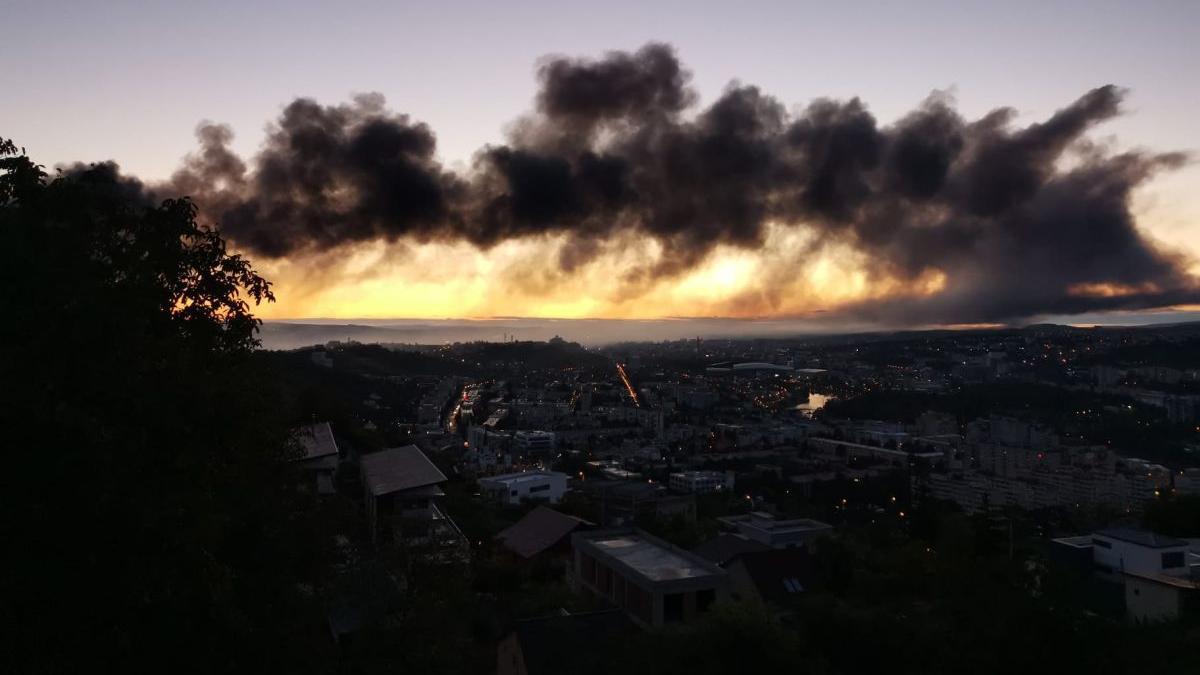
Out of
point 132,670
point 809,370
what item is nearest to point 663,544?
point 132,670

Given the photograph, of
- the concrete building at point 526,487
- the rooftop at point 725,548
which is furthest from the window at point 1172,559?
the concrete building at point 526,487

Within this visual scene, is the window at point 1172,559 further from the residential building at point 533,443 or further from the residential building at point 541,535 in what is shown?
the residential building at point 533,443

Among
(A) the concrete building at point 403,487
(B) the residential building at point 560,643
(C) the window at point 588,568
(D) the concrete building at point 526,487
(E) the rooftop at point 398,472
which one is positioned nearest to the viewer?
(B) the residential building at point 560,643

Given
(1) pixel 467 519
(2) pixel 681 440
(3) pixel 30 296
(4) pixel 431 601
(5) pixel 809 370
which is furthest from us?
(5) pixel 809 370

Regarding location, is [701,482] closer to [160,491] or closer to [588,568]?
[588,568]

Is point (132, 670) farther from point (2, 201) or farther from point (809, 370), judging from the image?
point (809, 370)

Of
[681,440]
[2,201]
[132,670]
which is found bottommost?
[681,440]
